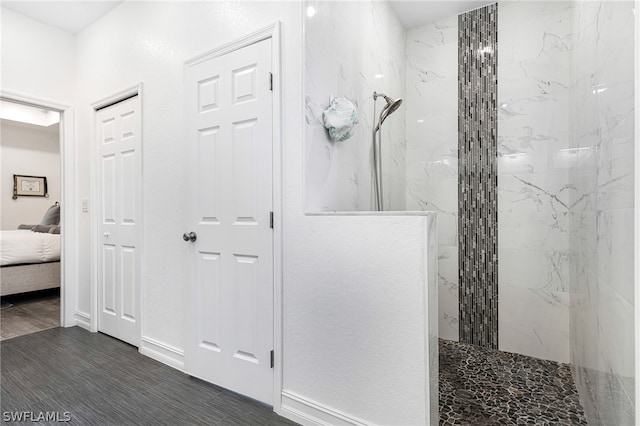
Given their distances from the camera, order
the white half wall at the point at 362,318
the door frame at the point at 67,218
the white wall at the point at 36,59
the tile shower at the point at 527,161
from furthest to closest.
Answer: the door frame at the point at 67,218, the white wall at the point at 36,59, the white half wall at the point at 362,318, the tile shower at the point at 527,161

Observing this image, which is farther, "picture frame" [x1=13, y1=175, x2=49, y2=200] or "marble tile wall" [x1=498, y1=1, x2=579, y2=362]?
"picture frame" [x1=13, y1=175, x2=49, y2=200]

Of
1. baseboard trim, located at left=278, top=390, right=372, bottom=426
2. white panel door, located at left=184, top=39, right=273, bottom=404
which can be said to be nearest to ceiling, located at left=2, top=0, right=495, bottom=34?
white panel door, located at left=184, top=39, right=273, bottom=404

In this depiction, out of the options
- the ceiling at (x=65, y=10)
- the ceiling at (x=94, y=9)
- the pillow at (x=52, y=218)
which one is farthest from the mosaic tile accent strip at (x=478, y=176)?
the pillow at (x=52, y=218)

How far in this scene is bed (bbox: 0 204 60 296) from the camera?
3.94 metres

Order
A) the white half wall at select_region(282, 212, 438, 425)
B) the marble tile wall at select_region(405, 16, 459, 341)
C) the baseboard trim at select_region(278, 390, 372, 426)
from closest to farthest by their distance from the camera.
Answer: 1. the white half wall at select_region(282, 212, 438, 425)
2. the baseboard trim at select_region(278, 390, 372, 426)
3. the marble tile wall at select_region(405, 16, 459, 341)

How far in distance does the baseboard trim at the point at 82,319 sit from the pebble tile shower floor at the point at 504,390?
126 inches

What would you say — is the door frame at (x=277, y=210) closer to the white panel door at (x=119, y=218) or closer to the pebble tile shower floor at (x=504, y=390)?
the pebble tile shower floor at (x=504, y=390)

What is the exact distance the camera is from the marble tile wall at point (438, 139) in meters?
2.95

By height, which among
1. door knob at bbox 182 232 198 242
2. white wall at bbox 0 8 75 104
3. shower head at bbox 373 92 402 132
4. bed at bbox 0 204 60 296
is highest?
white wall at bbox 0 8 75 104

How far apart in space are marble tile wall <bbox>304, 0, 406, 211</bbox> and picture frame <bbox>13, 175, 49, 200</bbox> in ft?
24.1

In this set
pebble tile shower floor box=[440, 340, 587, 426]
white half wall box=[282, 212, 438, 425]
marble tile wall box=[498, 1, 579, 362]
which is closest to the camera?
white half wall box=[282, 212, 438, 425]

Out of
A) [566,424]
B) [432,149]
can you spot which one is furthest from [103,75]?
[566,424]

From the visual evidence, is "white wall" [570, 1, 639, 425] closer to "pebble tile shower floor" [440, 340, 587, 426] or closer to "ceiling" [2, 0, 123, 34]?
"pebble tile shower floor" [440, 340, 587, 426]

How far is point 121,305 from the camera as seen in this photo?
2848 mm
